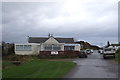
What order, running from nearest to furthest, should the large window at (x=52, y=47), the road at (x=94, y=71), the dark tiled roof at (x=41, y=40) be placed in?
the road at (x=94, y=71) < the large window at (x=52, y=47) < the dark tiled roof at (x=41, y=40)

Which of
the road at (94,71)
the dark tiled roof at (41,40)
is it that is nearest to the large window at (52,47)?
the dark tiled roof at (41,40)

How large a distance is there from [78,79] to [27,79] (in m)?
2.87

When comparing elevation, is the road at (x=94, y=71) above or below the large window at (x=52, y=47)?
below

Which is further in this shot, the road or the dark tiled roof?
the dark tiled roof

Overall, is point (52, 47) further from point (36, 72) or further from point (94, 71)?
point (94, 71)

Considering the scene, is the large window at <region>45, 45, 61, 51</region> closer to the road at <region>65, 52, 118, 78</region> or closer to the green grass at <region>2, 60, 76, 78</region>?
the road at <region>65, 52, 118, 78</region>

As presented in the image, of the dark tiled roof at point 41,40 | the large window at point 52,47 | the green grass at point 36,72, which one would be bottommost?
the green grass at point 36,72

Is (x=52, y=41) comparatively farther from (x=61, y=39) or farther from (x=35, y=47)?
(x=61, y=39)

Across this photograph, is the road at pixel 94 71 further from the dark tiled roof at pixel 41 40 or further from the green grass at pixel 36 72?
the dark tiled roof at pixel 41 40

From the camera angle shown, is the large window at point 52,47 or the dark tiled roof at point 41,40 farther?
the dark tiled roof at point 41,40

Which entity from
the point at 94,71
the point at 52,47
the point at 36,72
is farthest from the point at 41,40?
the point at 94,71

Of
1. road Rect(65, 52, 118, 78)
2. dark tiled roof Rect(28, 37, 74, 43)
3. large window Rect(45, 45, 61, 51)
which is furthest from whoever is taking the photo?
dark tiled roof Rect(28, 37, 74, 43)

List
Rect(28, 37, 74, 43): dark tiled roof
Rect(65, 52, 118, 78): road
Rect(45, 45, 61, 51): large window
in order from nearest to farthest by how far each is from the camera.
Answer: Rect(65, 52, 118, 78): road → Rect(45, 45, 61, 51): large window → Rect(28, 37, 74, 43): dark tiled roof

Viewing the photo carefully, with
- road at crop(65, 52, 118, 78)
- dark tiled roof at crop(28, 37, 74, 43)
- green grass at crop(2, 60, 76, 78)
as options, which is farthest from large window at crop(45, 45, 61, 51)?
green grass at crop(2, 60, 76, 78)
